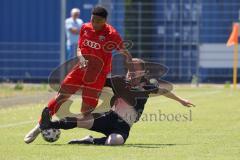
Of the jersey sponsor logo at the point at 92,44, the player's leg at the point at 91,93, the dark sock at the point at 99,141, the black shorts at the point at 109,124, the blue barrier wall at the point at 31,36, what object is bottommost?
the blue barrier wall at the point at 31,36

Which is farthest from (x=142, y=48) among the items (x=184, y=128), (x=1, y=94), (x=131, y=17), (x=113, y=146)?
(x=113, y=146)

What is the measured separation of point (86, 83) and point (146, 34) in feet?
61.3

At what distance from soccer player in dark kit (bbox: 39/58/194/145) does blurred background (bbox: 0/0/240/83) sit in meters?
17.2

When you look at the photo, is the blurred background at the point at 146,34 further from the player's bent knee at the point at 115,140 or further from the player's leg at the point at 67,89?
the player's bent knee at the point at 115,140

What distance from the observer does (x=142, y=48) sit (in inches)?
1188

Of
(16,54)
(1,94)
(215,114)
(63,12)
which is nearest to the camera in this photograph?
(215,114)

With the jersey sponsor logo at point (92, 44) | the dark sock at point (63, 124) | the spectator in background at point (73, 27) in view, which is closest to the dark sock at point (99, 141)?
the dark sock at point (63, 124)

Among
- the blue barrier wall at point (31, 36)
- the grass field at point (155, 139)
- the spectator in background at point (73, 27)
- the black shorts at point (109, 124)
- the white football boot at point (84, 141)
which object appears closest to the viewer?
the grass field at point (155, 139)

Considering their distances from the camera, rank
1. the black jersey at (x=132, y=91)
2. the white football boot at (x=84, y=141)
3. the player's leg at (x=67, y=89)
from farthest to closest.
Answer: the black jersey at (x=132, y=91), the player's leg at (x=67, y=89), the white football boot at (x=84, y=141)

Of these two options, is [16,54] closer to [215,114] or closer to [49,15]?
[49,15]

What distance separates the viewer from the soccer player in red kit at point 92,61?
11358 mm

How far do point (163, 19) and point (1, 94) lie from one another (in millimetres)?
9218

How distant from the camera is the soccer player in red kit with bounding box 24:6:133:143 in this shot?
11358mm

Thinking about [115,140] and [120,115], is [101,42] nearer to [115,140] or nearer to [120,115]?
[120,115]
